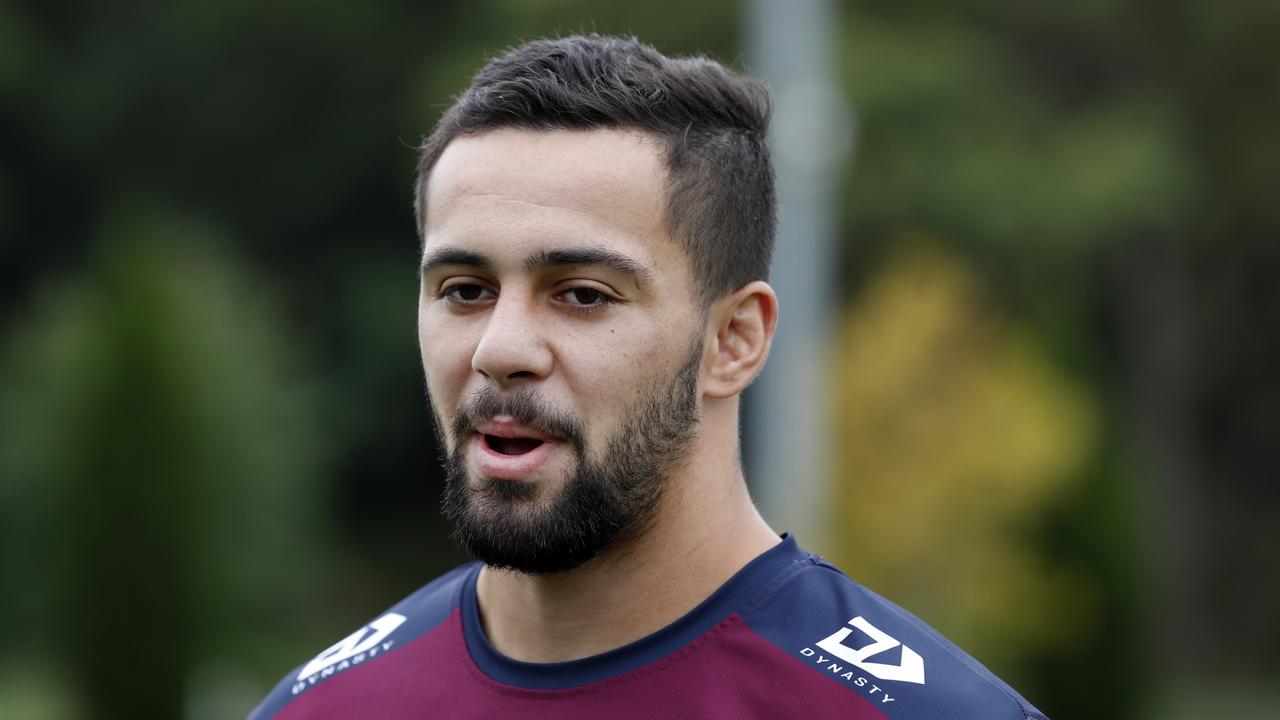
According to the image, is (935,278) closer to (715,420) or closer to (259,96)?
(715,420)

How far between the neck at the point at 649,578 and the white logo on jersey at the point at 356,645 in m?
0.38

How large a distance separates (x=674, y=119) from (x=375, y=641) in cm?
117

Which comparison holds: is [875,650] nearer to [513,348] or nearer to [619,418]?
[619,418]

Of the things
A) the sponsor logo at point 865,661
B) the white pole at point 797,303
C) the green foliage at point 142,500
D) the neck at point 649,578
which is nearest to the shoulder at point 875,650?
the sponsor logo at point 865,661

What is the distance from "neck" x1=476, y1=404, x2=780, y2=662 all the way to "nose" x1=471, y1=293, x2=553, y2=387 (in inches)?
13.4

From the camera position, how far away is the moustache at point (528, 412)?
9.02 ft

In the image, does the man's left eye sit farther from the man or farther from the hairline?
the hairline

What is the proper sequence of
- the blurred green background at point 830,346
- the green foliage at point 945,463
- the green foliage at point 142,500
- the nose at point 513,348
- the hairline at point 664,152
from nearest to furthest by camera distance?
the nose at point 513,348 → the hairline at point 664,152 → the green foliage at point 142,500 → the blurred green background at point 830,346 → the green foliage at point 945,463

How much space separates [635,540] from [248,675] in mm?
14363

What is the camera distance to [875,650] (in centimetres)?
286

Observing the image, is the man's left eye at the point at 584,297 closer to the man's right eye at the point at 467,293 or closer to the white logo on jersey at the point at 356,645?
the man's right eye at the point at 467,293

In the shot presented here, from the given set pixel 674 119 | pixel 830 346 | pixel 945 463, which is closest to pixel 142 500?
pixel 830 346

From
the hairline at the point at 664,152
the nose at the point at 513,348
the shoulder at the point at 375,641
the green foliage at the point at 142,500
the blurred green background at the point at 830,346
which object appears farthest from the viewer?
the blurred green background at the point at 830,346

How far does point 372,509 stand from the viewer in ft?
102
